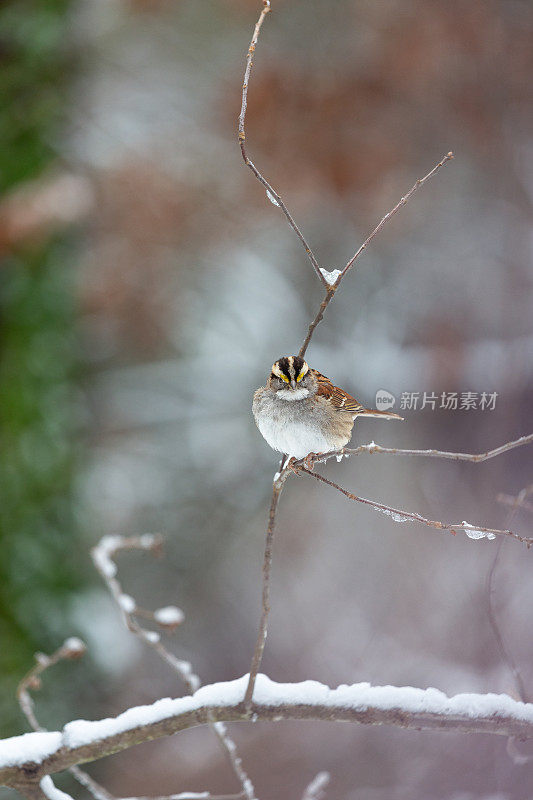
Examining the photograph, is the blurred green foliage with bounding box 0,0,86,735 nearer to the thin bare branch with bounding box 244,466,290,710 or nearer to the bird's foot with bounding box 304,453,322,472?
the thin bare branch with bounding box 244,466,290,710

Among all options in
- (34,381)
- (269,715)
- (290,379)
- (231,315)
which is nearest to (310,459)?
(290,379)

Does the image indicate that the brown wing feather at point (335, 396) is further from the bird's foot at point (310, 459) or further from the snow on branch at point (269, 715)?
the snow on branch at point (269, 715)

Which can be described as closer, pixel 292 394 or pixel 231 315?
pixel 292 394

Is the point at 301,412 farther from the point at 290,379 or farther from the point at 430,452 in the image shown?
the point at 430,452

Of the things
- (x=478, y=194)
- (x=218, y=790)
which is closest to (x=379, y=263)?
(x=478, y=194)

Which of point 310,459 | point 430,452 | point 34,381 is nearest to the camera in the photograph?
point 430,452

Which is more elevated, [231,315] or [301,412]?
[231,315]
